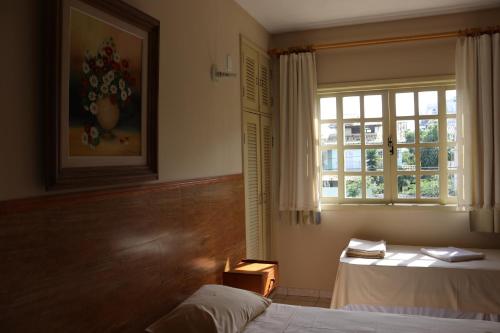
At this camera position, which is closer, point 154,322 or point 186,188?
point 154,322

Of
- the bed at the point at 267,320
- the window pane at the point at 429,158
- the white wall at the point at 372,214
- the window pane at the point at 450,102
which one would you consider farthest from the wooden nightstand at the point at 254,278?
the window pane at the point at 450,102

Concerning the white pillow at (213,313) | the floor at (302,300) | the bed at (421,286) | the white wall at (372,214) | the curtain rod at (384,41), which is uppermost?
the curtain rod at (384,41)

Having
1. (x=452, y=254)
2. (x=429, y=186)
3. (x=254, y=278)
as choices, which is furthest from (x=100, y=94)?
(x=429, y=186)

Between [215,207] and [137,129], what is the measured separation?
1008mm

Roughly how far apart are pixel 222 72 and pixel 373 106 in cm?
179

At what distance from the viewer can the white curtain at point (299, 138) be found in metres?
4.05

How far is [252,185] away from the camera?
3.73 metres

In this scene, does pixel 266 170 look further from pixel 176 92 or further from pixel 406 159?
pixel 176 92

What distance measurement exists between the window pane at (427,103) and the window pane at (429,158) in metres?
0.33

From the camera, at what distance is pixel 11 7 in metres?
1.40

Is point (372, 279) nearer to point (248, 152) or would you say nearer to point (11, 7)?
point (248, 152)

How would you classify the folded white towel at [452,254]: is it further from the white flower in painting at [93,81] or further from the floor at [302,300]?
the white flower in painting at [93,81]

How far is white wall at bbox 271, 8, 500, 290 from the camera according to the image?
3.82 metres

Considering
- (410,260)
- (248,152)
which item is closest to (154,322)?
(248,152)
